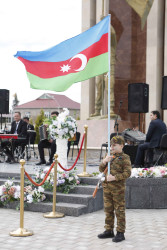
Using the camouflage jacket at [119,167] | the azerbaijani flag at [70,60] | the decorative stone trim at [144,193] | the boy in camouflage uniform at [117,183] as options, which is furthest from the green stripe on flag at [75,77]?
the decorative stone trim at [144,193]

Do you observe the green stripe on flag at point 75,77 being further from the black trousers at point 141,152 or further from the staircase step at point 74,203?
the black trousers at point 141,152

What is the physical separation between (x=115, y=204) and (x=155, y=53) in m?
15.2

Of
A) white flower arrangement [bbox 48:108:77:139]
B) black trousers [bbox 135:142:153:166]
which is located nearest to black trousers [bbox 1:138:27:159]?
white flower arrangement [bbox 48:108:77:139]

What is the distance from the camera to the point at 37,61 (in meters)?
6.93

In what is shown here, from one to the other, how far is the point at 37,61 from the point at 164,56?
13579 mm

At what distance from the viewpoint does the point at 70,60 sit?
6.68 m

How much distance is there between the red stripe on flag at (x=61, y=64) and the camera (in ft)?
21.4

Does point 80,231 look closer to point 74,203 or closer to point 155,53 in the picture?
point 74,203

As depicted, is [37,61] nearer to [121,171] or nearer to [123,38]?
[121,171]

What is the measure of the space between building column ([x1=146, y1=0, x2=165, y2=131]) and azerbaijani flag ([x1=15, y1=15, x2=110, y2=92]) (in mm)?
13388

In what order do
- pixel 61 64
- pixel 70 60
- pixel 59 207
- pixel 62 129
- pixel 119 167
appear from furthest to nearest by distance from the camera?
pixel 62 129
pixel 59 207
pixel 61 64
pixel 70 60
pixel 119 167

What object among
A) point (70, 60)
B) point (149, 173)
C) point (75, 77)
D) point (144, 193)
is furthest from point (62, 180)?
point (70, 60)

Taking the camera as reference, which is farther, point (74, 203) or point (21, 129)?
point (21, 129)

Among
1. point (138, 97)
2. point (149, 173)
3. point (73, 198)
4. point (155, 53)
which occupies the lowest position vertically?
point (73, 198)
